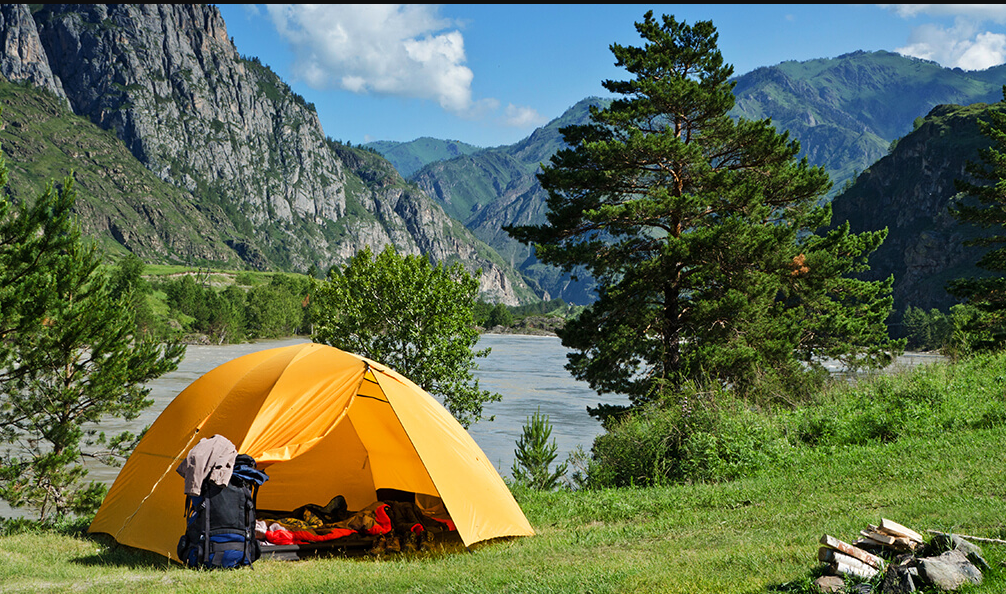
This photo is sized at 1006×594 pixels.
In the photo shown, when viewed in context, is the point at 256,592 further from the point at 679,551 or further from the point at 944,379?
the point at 944,379

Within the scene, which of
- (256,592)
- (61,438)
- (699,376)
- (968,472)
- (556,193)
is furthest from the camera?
(556,193)

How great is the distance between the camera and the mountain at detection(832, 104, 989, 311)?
111 meters

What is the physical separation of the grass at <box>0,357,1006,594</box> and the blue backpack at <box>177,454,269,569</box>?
0.99ft

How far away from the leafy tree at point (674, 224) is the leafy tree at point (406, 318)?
126 inches

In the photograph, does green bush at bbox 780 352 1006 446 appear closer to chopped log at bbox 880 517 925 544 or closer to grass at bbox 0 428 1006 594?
grass at bbox 0 428 1006 594

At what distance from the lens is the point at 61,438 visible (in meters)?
18.7

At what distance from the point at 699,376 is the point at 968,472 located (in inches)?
460

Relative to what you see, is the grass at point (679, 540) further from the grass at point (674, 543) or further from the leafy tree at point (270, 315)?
the leafy tree at point (270, 315)

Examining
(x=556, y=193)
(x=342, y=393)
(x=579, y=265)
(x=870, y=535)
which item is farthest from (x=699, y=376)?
(x=870, y=535)

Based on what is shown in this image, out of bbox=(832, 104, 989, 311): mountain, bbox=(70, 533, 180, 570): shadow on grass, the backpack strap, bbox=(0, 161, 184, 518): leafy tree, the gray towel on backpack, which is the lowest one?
bbox=(70, 533, 180, 570): shadow on grass

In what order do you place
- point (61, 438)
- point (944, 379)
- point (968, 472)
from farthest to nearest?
point (61, 438) → point (944, 379) → point (968, 472)

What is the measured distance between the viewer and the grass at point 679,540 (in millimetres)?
5895

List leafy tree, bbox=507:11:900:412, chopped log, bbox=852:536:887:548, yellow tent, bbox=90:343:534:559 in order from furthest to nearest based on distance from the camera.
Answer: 1. leafy tree, bbox=507:11:900:412
2. yellow tent, bbox=90:343:534:559
3. chopped log, bbox=852:536:887:548

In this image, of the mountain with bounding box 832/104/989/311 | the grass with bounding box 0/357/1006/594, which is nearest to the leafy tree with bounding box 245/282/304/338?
the mountain with bounding box 832/104/989/311
